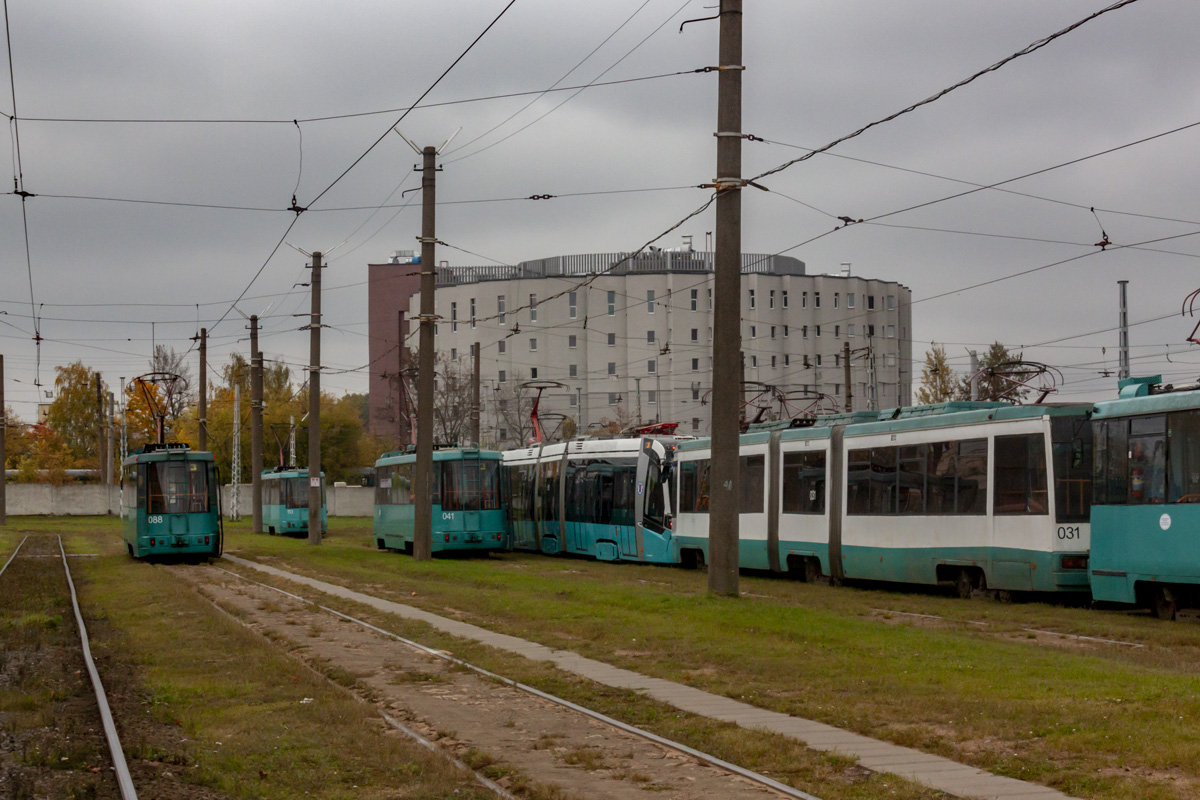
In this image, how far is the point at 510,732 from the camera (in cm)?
1034

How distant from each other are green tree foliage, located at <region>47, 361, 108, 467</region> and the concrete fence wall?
19.0 m

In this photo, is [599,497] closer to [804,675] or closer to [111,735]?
[804,675]

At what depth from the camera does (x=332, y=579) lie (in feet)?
93.1

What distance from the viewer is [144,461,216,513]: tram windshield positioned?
35750mm

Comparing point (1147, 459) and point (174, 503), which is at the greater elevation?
point (1147, 459)

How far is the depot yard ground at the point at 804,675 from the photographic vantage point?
876 cm

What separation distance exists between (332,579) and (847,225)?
13087 millimetres

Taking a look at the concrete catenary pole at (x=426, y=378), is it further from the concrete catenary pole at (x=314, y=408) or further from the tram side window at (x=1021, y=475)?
the tram side window at (x=1021, y=475)

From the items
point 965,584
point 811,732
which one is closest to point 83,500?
point 965,584

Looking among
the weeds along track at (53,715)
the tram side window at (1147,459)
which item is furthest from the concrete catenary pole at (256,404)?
the tram side window at (1147,459)

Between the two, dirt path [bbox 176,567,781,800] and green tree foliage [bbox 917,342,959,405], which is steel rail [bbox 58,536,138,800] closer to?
dirt path [bbox 176,567,781,800]

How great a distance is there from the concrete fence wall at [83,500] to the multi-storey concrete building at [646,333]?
21.1 meters

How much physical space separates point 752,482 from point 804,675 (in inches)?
584

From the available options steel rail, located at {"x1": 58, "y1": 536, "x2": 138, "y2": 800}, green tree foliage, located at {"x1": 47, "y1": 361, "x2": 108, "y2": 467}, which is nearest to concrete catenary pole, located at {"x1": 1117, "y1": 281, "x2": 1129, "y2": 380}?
steel rail, located at {"x1": 58, "y1": 536, "x2": 138, "y2": 800}
